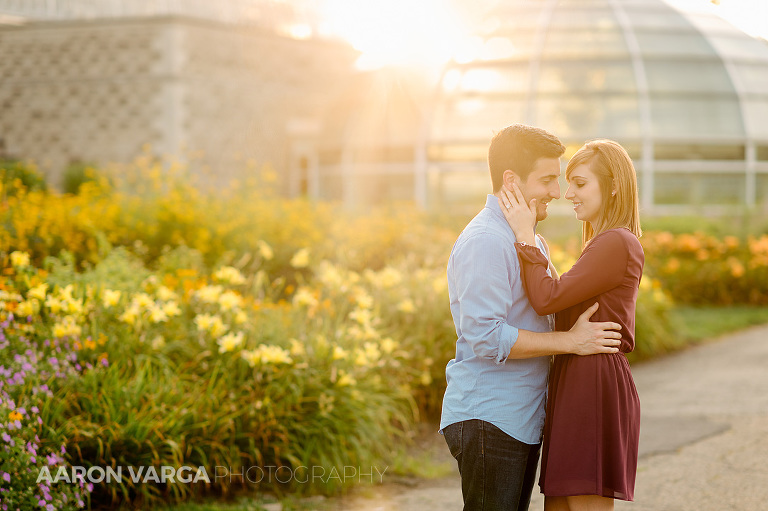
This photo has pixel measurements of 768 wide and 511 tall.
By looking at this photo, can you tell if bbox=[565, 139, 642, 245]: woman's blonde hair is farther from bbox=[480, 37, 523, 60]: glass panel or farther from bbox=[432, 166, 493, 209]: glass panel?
bbox=[480, 37, 523, 60]: glass panel

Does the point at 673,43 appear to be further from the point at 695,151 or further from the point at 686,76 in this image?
the point at 695,151

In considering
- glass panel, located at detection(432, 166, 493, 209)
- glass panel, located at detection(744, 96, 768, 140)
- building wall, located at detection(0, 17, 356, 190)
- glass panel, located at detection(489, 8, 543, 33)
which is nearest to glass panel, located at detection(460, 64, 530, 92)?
glass panel, located at detection(489, 8, 543, 33)

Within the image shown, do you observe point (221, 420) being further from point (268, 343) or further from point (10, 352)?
point (10, 352)

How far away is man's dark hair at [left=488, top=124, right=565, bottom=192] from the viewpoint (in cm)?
235

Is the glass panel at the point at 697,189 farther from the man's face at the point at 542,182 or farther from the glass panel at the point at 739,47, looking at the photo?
the man's face at the point at 542,182

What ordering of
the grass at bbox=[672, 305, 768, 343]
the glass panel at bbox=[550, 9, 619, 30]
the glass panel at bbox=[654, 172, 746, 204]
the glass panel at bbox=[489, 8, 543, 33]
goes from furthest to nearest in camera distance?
the glass panel at bbox=[489, 8, 543, 33] → the glass panel at bbox=[550, 9, 619, 30] → the glass panel at bbox=[654, 172, 746, 204] → the grass at bbox=[672, 305, 768, 343]

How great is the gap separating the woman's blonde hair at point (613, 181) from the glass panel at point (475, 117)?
14306mm

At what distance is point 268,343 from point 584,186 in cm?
253

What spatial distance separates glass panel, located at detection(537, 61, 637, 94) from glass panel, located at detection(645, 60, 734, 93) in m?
0.48

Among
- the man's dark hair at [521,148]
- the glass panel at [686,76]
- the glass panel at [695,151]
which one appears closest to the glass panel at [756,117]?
the glass panel at [695,151]

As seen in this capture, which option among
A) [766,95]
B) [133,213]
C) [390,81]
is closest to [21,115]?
[390,81]

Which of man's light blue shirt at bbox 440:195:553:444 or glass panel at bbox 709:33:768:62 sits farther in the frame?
glass panel at bbox 709:33:768:62

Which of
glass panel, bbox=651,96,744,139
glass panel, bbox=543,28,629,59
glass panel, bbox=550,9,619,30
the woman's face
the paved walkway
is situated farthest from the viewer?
glass panel, bbox=550,9,619,30

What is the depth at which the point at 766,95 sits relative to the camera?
1733cm
